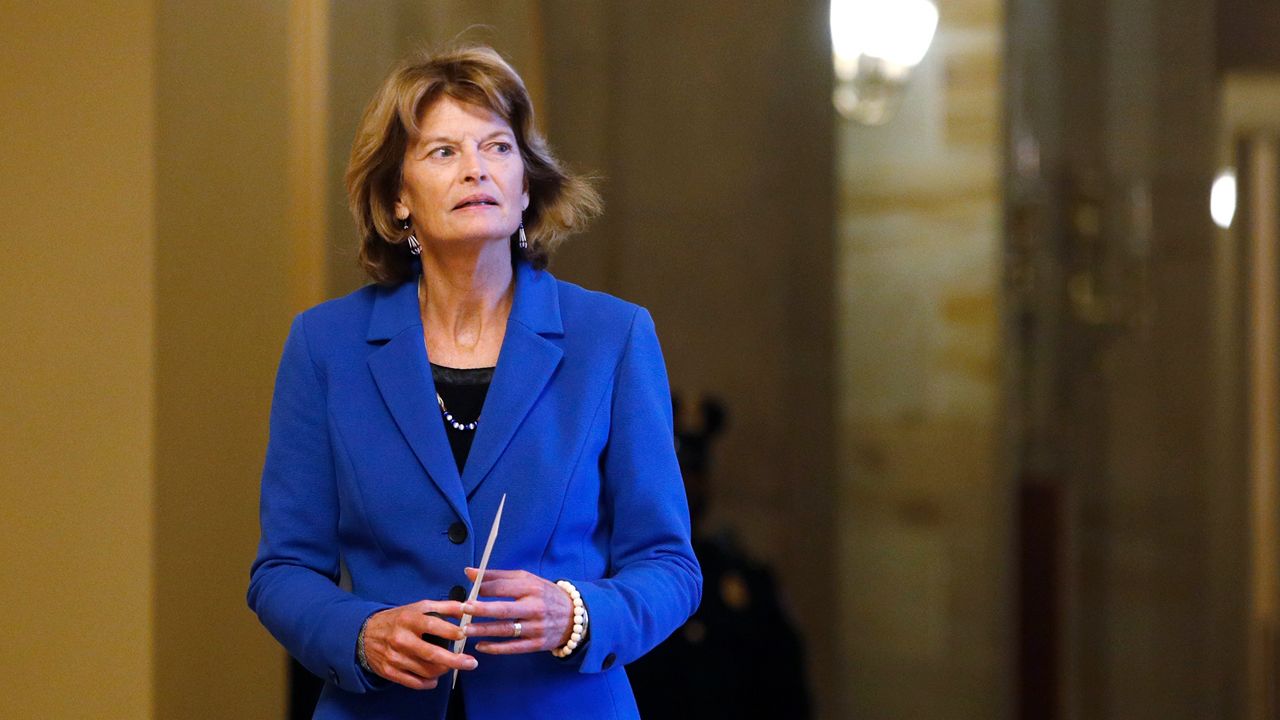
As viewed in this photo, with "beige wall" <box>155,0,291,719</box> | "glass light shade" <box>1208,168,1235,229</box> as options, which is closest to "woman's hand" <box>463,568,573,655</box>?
"beige wall" <box>155,0,291,719</box>

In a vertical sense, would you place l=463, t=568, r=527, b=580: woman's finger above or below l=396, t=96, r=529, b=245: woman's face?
below

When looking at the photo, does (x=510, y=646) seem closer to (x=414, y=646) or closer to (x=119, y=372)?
(x=414, y=646)

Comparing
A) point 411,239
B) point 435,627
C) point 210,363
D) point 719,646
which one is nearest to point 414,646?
point 435,627

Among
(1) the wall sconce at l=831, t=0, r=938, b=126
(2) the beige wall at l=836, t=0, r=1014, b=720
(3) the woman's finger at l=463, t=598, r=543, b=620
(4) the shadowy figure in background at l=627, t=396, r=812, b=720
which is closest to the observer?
(3) the woman's finger at l=463, t=598, r=543, b=620

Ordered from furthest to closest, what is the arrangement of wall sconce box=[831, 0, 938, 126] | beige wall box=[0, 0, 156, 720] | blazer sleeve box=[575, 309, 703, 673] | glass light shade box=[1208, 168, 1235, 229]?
wall sconce box=[831, 0, 938, 126]
glass light shade box=[1208, 168, 1235, 229]
beige wall box=[0, 0, 156, 720]
blazer sleeve box=[575, 309, 703, 673]

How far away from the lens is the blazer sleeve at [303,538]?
1.11 metres

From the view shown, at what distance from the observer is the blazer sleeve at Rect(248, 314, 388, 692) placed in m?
1.11

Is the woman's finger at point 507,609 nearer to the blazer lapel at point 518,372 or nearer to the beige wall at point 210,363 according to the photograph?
the blazer lapel at point 518,372

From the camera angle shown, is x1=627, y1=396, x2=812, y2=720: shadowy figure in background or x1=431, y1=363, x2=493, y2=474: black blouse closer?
x1=431, y1=363, x2=493, y2=474: black blouse

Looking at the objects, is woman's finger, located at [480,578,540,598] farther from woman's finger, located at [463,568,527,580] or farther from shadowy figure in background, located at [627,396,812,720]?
shadowy figure in background, located at [627,396,812,720]

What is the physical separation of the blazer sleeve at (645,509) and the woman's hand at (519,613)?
0.21ft

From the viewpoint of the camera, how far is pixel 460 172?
1.17 meters

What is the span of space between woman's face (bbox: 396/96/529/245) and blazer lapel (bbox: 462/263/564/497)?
2.7 inches

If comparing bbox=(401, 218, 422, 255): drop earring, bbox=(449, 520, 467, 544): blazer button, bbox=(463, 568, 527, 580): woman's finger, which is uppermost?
bbox=(401, 218, 422, 255): drop earring
